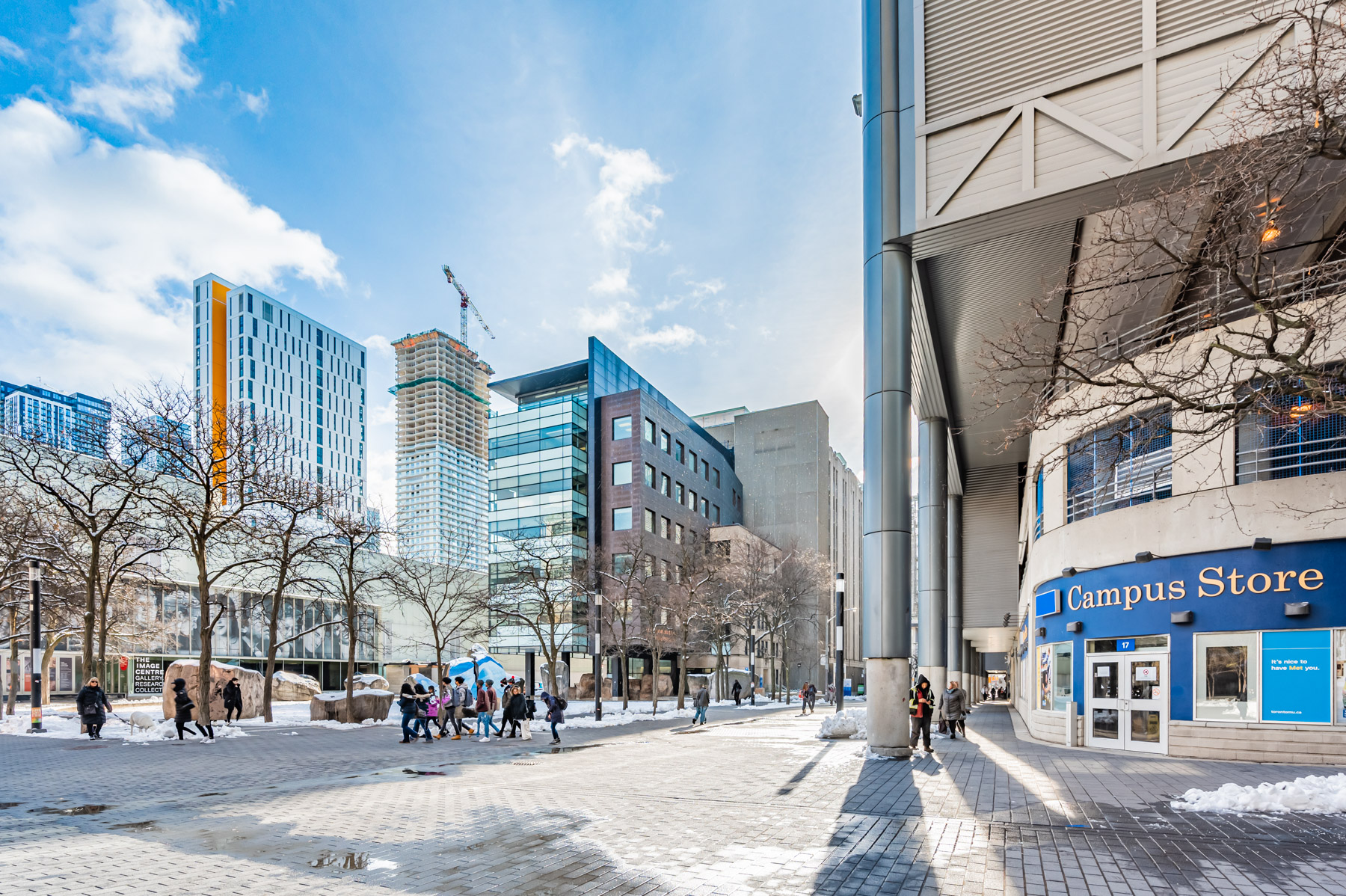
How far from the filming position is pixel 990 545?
42.2 meters

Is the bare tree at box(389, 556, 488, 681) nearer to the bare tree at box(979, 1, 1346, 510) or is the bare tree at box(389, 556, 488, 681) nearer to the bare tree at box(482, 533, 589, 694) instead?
the bare tree at box(482, 533, 589, 694)

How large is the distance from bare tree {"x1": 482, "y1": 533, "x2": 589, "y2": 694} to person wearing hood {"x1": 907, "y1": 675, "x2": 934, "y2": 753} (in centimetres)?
1658

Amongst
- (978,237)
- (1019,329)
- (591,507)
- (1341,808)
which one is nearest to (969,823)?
(1341,808)

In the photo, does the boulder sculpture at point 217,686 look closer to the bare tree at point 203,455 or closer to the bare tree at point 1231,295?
the bare tree at point 203,455

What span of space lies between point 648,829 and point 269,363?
650 feet

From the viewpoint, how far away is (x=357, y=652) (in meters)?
63.9

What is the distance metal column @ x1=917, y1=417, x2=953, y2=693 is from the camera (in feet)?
104

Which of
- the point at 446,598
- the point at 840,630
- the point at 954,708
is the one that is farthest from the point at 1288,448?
the point at 446,598

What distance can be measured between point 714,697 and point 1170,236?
133 feet

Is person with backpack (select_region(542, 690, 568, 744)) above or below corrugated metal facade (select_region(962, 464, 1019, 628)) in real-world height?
below

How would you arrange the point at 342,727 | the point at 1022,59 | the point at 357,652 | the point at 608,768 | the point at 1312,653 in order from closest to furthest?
the point at 1312,653 < the point at 608,768 < the point at 1022,59 < the point at 342,727 < the point at 357,652

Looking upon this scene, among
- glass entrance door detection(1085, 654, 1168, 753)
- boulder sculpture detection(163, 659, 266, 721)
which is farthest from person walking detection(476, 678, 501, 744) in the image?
glass entrance door detection(1085, 654, 1168, 753)

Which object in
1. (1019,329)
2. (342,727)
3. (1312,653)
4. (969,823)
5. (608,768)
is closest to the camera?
(969,823)

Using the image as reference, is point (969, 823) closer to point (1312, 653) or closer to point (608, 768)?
point (608, 768)
